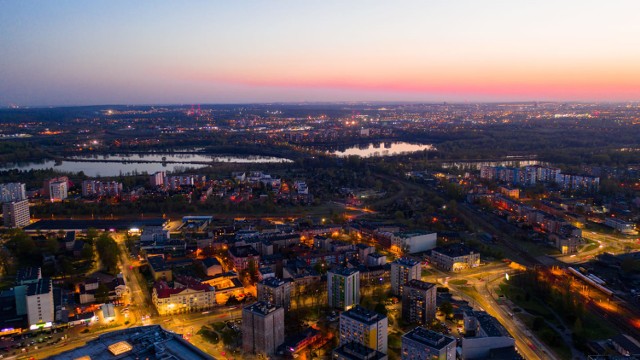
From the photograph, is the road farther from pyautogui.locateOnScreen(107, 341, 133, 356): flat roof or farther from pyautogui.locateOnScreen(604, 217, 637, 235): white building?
pyautogui.locateOnScreen(107, 341, 133, 356): flat roof

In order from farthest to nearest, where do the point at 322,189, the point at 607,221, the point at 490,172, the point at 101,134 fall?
the point at 101,134
the point at 490,172
the point at 322,189
the point at 607,221

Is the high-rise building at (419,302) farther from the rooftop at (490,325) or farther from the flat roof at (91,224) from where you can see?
the flat roof at (91,224)

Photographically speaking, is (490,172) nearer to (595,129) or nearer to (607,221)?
(607,221)

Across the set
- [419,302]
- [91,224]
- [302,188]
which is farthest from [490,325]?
[302,188]

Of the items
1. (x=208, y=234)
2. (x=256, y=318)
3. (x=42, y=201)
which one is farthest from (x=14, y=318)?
(x=42, y=201)

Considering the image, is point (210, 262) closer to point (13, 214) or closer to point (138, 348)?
point (138, 348)

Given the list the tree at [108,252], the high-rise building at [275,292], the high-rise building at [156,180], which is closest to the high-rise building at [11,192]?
the high-rise building at [156,180]
